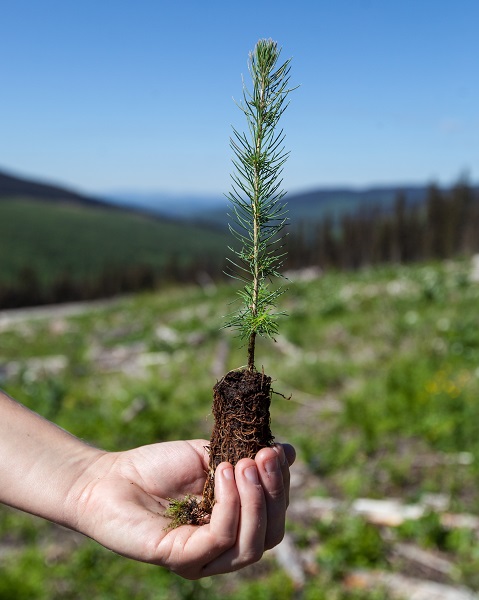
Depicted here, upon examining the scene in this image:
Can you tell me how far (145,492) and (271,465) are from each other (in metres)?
0.63

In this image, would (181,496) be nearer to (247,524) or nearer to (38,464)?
(247,524)

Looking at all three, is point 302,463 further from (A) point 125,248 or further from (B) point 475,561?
(A) point 125,248

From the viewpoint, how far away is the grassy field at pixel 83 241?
102812 millimetres

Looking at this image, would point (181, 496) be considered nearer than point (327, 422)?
Yes

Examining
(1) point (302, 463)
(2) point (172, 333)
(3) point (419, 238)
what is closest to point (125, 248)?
(3) point (419, 238)

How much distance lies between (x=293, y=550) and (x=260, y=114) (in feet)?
15.1

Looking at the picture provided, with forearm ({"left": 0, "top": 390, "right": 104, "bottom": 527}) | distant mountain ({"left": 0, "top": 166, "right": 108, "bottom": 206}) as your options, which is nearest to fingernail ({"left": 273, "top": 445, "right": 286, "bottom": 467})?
forearm ({"left": 0, "top": 390, "right": 104, "bottom": 527})

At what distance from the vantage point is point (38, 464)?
87.6 inches

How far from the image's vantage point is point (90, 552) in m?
5.54

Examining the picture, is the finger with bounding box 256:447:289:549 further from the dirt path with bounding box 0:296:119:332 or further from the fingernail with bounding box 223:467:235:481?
the dirt path with bounding box 0:296:119:332

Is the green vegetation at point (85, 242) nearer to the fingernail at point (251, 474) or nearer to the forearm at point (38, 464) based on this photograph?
the forearm at point (38, 464)

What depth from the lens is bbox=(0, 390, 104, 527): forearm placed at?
2178 millimetres

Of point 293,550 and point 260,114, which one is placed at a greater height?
point 260,114

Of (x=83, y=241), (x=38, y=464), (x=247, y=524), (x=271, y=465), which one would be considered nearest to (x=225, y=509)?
(x=247, y=524)
